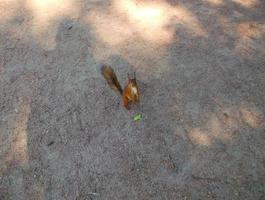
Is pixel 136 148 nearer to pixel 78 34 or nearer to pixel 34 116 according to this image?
pixel 34 116

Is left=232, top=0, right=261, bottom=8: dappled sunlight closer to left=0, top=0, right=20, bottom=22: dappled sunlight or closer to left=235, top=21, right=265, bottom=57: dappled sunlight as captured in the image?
left=235, top=21, right=265, bottom=57: dappled sunlight

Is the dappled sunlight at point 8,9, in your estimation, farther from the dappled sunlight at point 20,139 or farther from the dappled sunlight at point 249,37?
the dappled sunlight at point 249,37

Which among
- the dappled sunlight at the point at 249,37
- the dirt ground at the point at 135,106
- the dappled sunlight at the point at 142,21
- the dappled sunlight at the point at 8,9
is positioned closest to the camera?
the dirt ground at the point at 135,106

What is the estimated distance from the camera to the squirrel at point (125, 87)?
3.26 meters

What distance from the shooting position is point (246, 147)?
3.12 metres

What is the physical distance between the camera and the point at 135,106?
349 cm

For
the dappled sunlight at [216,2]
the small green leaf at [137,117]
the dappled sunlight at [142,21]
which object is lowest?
the small green leaf at [137,117]

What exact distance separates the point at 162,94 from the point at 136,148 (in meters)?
0.74

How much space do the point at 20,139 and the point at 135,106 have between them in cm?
123

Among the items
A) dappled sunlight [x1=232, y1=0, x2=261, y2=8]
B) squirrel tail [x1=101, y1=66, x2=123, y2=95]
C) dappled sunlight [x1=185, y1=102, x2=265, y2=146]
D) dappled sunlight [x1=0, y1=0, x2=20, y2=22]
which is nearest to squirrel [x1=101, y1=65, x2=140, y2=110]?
squirrel tail [x1=101, y1=66, x2=123, y2=95]

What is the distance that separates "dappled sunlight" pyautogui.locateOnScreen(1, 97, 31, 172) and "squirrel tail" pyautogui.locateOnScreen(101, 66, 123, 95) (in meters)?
0.93

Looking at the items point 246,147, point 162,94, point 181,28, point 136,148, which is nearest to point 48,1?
point 181,28

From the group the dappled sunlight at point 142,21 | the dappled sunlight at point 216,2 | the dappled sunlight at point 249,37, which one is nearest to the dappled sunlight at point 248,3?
the dappled sunlight at point 216,2

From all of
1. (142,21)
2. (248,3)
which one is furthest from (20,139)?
(248,3)
